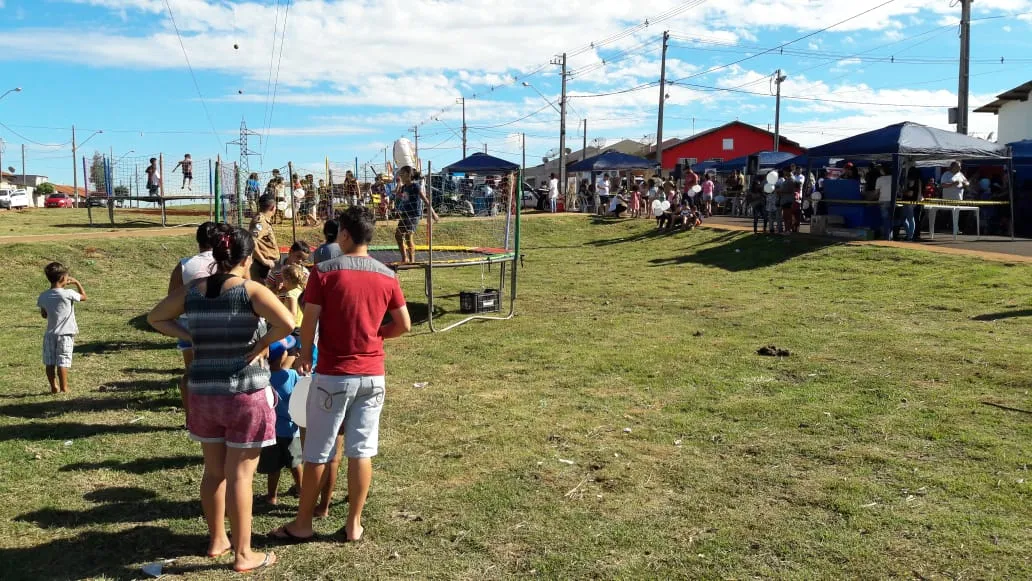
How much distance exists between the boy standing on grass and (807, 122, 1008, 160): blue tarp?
15.8 metres

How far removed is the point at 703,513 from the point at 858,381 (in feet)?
12.3

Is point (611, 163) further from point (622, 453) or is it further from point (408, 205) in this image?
point (622, 453)

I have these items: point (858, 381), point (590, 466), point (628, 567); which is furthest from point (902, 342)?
point (628, 567)

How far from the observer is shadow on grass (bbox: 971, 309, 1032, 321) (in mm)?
10883

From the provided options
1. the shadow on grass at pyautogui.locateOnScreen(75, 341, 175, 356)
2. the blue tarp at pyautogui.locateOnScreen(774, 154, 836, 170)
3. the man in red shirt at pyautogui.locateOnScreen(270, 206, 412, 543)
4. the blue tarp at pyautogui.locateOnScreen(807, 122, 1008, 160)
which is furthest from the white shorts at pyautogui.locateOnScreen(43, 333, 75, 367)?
the blue tarp at pyautogui.locateOnScreen(774, 154, 836, 170)

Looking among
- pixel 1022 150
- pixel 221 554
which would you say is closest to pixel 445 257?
pixel 221 554

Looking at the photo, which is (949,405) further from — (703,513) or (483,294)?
(483,294)

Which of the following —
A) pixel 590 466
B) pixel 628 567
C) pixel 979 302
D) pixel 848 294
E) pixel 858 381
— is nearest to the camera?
pixel 628 567

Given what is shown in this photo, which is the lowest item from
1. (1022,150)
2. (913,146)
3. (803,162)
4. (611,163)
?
(913,146)

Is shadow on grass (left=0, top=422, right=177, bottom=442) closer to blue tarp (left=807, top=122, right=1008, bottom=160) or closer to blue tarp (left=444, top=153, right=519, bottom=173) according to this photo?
blue tarp (left=807, top=122, right=1008, bottom=160)

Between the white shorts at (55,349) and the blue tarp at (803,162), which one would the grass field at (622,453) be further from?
the blue tarp at (803,162)

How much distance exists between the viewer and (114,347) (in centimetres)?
1030

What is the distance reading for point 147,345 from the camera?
34.4 feet

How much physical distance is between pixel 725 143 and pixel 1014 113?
26.6m
